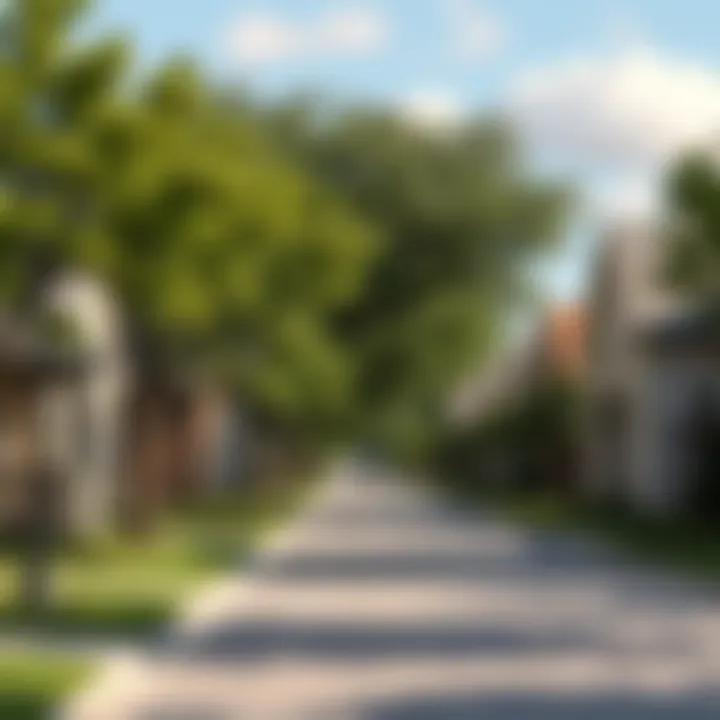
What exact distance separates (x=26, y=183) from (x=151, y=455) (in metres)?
16.2

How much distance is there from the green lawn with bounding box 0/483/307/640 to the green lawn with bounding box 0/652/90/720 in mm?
2519

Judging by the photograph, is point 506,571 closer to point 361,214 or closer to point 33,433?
point 33,433

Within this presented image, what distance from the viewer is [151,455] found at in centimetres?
3631

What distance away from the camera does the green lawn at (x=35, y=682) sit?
1255 centimetres

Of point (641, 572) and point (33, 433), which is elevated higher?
point (33, 433)

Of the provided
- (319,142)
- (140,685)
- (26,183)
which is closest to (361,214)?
(319,142)

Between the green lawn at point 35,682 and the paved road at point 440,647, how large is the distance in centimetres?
30

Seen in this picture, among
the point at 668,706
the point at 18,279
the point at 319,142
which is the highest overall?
the point at 319,142

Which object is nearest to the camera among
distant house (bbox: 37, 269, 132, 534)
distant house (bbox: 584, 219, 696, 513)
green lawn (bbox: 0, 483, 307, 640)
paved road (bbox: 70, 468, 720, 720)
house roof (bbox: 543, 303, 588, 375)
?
paved road (bbox: 70, 468, 720, 720)

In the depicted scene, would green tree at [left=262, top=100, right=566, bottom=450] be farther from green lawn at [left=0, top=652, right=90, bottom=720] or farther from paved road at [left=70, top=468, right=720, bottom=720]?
green lawn at [left=0, top=652, right=90, bottom=720]

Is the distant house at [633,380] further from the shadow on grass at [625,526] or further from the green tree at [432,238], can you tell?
the green tree at [432,238]

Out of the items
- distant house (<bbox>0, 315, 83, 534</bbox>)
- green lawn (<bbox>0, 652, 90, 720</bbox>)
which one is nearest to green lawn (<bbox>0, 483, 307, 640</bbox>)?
distant house (<bbox>0, 315, 83, 534</bbox>)

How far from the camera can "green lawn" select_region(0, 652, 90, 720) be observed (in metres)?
12.5

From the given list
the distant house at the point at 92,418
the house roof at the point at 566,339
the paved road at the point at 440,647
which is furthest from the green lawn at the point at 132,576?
the house roof at the point at 566,339
